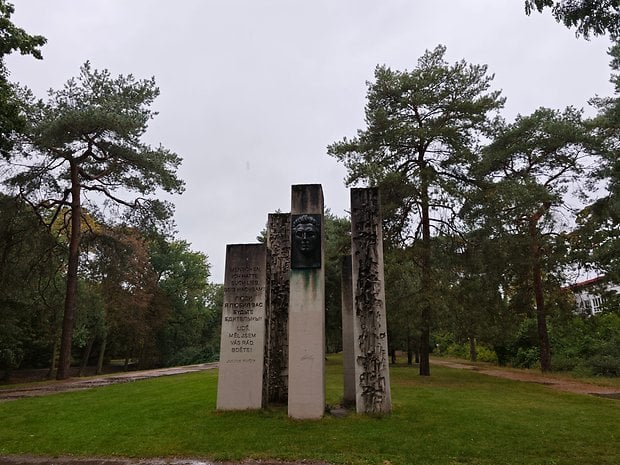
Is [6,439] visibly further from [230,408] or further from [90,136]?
[90,136]

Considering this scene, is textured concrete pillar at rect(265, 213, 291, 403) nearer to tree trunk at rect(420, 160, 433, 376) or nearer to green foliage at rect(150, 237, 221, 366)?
tree trunk at rect(420, 160, 433, 376)

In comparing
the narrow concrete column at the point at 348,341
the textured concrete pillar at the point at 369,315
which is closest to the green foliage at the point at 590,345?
the narrow concrete column at the point at 348,341

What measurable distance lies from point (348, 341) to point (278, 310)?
1884 mm

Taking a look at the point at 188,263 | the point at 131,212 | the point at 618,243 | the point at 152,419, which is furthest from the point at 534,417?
the point at 188,263

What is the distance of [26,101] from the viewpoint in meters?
16.8

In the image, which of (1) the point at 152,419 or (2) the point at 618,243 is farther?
(2) the point at 618,243

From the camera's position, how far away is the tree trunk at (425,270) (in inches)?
629

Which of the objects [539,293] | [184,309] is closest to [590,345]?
[539,293]

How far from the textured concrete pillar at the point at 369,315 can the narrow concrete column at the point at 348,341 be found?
4.71 feet

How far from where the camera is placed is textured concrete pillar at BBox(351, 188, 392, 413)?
8.76 metres

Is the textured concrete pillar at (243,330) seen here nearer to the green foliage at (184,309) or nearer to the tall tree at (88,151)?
the tall tree at (88,151)

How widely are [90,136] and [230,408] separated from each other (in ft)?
45.6

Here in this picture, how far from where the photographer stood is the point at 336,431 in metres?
7.46

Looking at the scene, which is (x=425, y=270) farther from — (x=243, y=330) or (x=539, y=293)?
(x=243, y=330)
